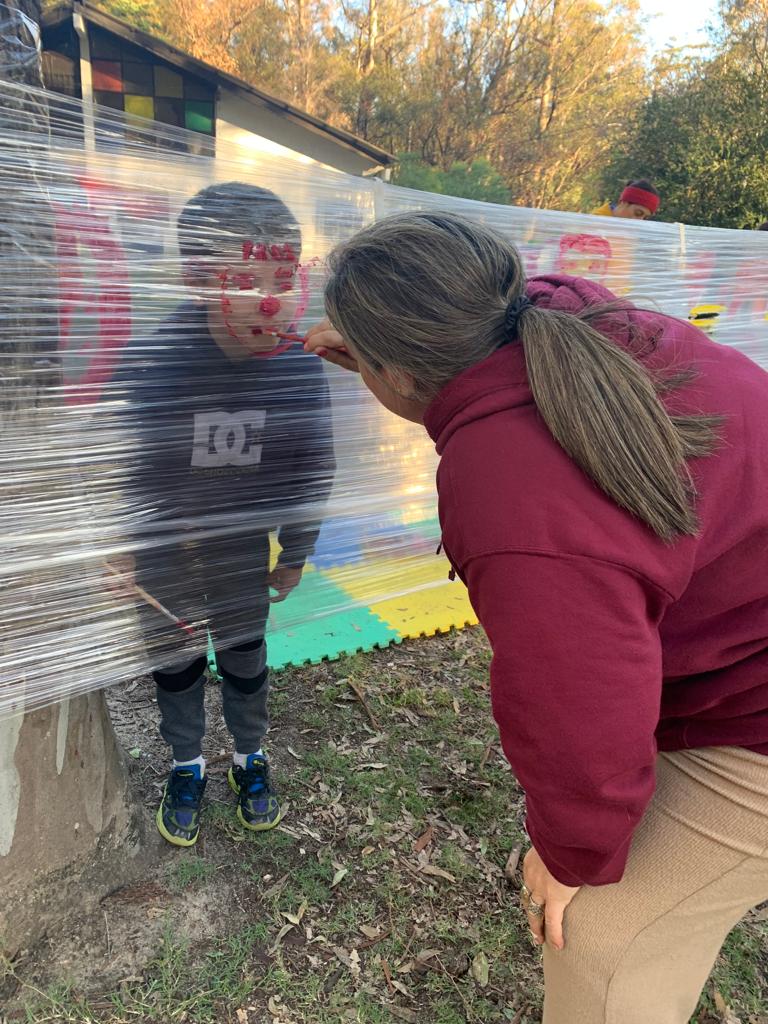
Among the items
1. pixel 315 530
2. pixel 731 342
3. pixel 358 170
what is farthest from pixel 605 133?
pixel 315 530

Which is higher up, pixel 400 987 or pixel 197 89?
pixel 197 89

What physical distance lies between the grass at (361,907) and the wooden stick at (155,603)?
2.12 ft

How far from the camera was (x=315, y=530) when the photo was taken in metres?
2.06

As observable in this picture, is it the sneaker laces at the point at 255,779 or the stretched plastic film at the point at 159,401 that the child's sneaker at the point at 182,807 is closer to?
the sneaker laces at the point at 255,779

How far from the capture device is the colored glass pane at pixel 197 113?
35.0 ft

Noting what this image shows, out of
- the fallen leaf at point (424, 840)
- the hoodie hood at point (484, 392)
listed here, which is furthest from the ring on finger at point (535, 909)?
the fallen leaf at point (424, 840)

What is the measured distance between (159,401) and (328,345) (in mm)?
435

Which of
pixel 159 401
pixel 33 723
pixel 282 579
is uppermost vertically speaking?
pixel 159 401

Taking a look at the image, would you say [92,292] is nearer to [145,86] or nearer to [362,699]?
[362,699]

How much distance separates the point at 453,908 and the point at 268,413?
1427 mm

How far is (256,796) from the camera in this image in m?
2.04

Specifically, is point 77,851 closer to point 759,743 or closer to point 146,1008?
point 146,1008

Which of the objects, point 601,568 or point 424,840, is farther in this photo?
point 424,840

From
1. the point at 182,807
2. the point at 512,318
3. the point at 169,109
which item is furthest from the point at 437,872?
the point at 169,109
